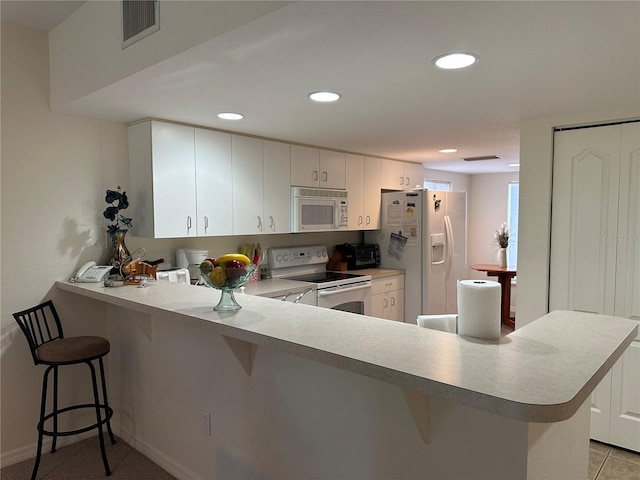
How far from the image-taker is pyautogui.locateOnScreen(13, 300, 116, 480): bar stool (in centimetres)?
239

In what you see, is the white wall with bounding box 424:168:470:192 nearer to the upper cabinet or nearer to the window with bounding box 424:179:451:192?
the window with bounding box 424:179:451:192

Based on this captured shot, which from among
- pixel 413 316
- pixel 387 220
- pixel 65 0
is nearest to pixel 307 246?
pixel 387 220

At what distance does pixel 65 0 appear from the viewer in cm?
235

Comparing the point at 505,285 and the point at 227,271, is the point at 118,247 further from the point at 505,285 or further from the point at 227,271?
the point at 505,285

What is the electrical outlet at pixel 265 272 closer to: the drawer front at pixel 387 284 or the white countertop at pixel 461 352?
the drawer front at pixel 387 284

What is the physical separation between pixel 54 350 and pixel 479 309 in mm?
2219

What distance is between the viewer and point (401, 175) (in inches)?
206

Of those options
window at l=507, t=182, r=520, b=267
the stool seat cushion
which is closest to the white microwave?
the stool seat cushion

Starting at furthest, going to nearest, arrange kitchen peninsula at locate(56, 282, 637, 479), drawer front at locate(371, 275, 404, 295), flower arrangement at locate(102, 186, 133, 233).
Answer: drawer front at locate(371, 275, 404, 295) < flower arrangement at locate(102, 186, 133, 233) < kitchen peninsula at locate(56, 282, 637, 479)

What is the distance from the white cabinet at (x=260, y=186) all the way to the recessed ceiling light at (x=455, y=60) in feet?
6.44

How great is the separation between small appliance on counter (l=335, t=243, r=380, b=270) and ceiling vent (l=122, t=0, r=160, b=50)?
3.21 meters

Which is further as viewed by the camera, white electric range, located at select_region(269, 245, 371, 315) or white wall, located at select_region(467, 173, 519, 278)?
white wall, located at select_region(467, 173, 519, 278)

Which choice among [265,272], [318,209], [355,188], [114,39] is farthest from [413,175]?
[114,39]

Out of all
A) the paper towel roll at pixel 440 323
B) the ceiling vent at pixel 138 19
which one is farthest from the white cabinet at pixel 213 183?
the paper towel roll at pixel 440 323
